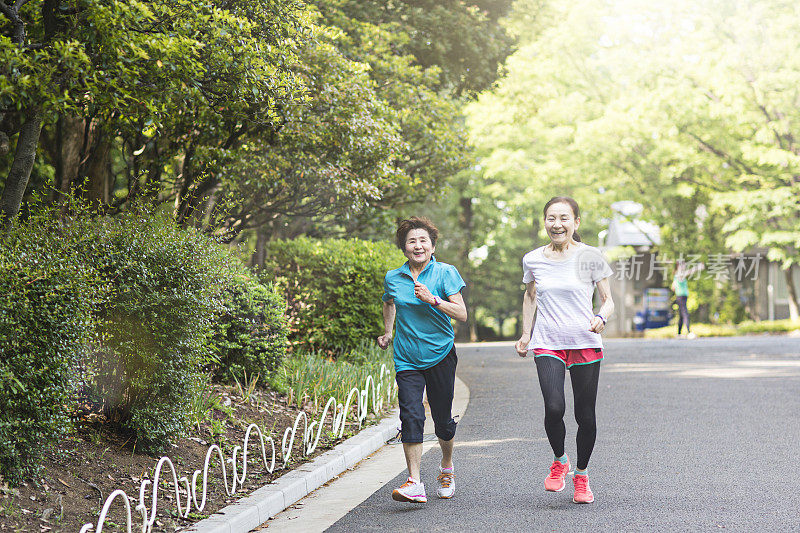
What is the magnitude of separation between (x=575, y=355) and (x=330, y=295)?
7313 mm

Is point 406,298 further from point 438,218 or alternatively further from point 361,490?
point 438,218

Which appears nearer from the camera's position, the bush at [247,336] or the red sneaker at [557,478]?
the red sneaker at [557,478]

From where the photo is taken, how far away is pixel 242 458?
678 centimetres

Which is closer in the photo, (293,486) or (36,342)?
(36,342)

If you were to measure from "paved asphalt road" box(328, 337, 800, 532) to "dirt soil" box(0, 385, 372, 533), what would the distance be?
1.01 metres

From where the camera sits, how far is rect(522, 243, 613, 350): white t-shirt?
18.9 ft

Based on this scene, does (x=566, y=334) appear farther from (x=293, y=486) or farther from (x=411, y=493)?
(x=293, y=486)

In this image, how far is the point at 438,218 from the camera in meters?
37.8

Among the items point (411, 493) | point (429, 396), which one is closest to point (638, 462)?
point (429, 396)

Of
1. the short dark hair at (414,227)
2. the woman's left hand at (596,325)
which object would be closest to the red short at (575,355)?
the woman's left hand at (596,325)

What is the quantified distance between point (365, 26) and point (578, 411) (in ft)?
36.5

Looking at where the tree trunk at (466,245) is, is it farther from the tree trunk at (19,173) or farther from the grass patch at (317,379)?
the tree trunk at (19,173)

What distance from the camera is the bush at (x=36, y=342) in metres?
4.67

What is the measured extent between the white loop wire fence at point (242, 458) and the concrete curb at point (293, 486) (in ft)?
0.49
